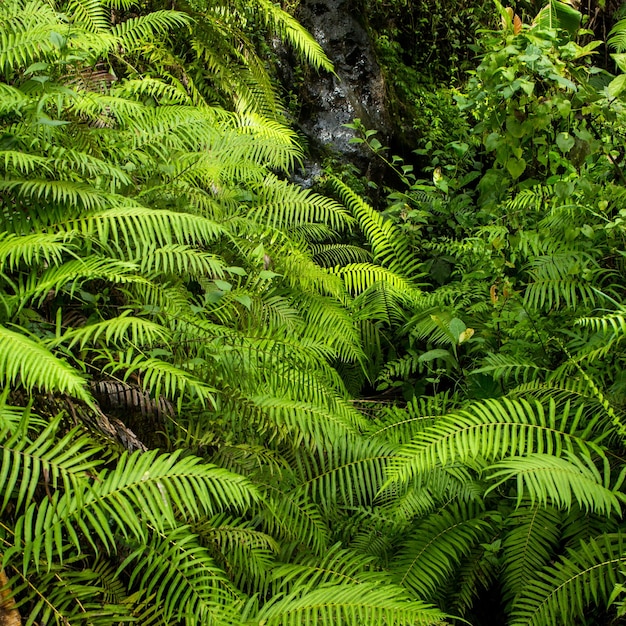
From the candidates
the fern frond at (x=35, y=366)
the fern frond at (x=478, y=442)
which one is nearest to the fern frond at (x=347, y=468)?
the fern frond at (x=478, y=442)

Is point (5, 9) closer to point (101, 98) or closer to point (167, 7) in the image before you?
point (101, 98)

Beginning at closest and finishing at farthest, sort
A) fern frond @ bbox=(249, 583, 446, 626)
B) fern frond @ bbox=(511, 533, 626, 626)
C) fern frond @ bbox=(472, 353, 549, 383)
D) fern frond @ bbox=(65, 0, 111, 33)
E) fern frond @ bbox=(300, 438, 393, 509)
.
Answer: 1. fern frond @ bbox=(249, 583, 446, 626)
2. fern frond @ bbox=(511, 533, 626, 626)
3. fern frond @ bbox=(300, 438, 393, 509)
4. fern frond @ bbox=(472, 353, 549, 383)
5. fern frond @ bbox=(65, 0, 111, 33)

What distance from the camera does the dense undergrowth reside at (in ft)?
5.60

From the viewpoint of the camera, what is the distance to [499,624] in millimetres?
2582

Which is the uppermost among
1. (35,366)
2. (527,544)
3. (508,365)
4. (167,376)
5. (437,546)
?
(35,366)

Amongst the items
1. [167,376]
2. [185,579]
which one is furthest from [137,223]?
[185,579]

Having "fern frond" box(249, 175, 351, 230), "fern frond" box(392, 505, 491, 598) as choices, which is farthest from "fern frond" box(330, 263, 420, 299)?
"fern frond" box(392, 505, 491, 598)

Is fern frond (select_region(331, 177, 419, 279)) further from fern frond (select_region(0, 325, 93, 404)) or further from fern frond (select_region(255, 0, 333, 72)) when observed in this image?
fern frond (select_region(0, 325, 93, 404))

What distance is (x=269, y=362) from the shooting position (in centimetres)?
230

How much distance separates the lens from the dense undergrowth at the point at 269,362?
1.71 m

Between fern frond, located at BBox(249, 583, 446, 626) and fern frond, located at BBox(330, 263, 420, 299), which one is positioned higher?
fern frond, located at BBox(249, 583, 446, 626)

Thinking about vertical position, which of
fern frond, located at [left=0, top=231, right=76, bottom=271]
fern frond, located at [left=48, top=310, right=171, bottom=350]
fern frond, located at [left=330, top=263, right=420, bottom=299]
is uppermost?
fern frond, located at [left=0, top=231, right=76, bottom=271]

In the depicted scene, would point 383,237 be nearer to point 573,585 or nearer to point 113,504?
point 573,585

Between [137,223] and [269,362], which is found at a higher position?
[137,223]
